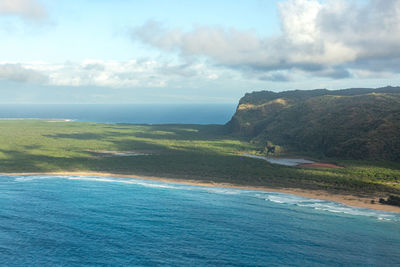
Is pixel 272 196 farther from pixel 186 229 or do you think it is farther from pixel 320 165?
pixel 320 165

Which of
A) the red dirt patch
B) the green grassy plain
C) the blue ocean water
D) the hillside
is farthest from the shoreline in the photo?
the hillside

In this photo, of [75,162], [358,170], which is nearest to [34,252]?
[75,162]

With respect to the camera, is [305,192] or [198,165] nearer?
[305,192]

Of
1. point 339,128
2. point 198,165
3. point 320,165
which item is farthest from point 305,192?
point 339,128

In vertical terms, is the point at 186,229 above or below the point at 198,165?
below

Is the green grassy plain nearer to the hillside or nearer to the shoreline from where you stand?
the shoreline

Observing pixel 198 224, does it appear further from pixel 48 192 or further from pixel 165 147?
pixel 165 147
